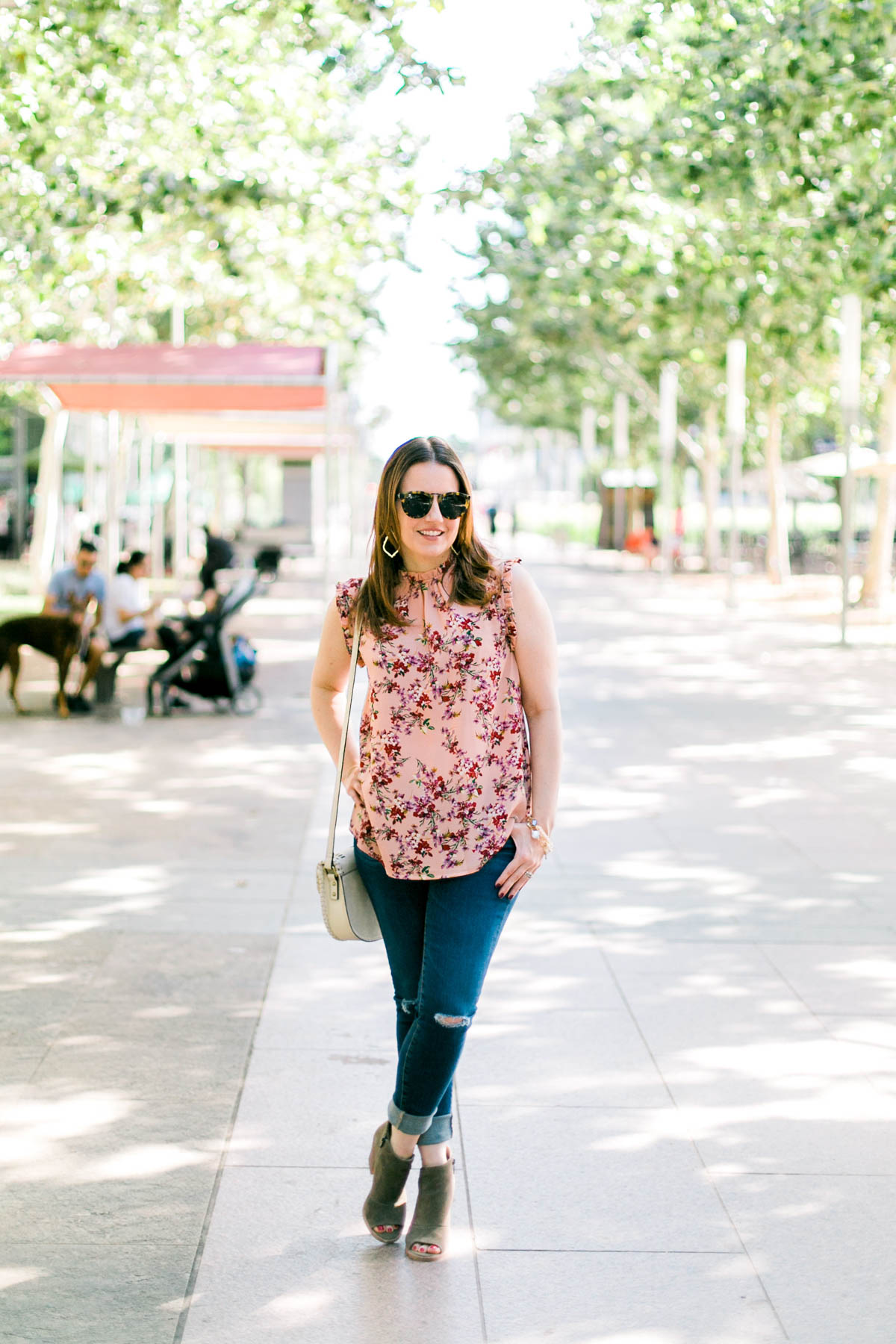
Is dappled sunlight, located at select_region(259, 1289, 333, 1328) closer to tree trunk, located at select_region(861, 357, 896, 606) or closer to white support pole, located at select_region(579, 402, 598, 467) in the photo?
tree trunk, located at select_region(861, 357, 896, 606)

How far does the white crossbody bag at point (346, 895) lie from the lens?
12.1 ft

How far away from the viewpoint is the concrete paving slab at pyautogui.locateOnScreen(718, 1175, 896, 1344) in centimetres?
345

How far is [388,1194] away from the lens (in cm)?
378

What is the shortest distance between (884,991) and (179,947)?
246cm

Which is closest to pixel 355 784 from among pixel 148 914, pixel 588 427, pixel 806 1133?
pixel 806 1133

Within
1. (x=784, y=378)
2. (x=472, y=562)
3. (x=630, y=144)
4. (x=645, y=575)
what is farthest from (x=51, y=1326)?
(x=645, y=575)

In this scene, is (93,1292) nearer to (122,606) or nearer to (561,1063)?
(561,1063)

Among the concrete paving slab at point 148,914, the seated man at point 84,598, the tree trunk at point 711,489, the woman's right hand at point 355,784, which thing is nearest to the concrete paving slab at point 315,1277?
the woman's right hand at point 355,784

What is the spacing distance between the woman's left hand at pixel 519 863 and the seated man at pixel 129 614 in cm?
1035

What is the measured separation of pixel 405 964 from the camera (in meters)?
3.70

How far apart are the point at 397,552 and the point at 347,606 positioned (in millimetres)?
166

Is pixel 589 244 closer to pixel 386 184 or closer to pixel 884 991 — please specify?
pixel 386 184

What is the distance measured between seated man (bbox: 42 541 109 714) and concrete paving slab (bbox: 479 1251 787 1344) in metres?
10.5

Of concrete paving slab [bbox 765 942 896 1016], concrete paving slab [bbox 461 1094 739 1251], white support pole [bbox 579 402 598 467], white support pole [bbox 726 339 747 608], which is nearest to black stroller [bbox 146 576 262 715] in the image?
concrete paving slab [bbox 765 942 896 1016]
